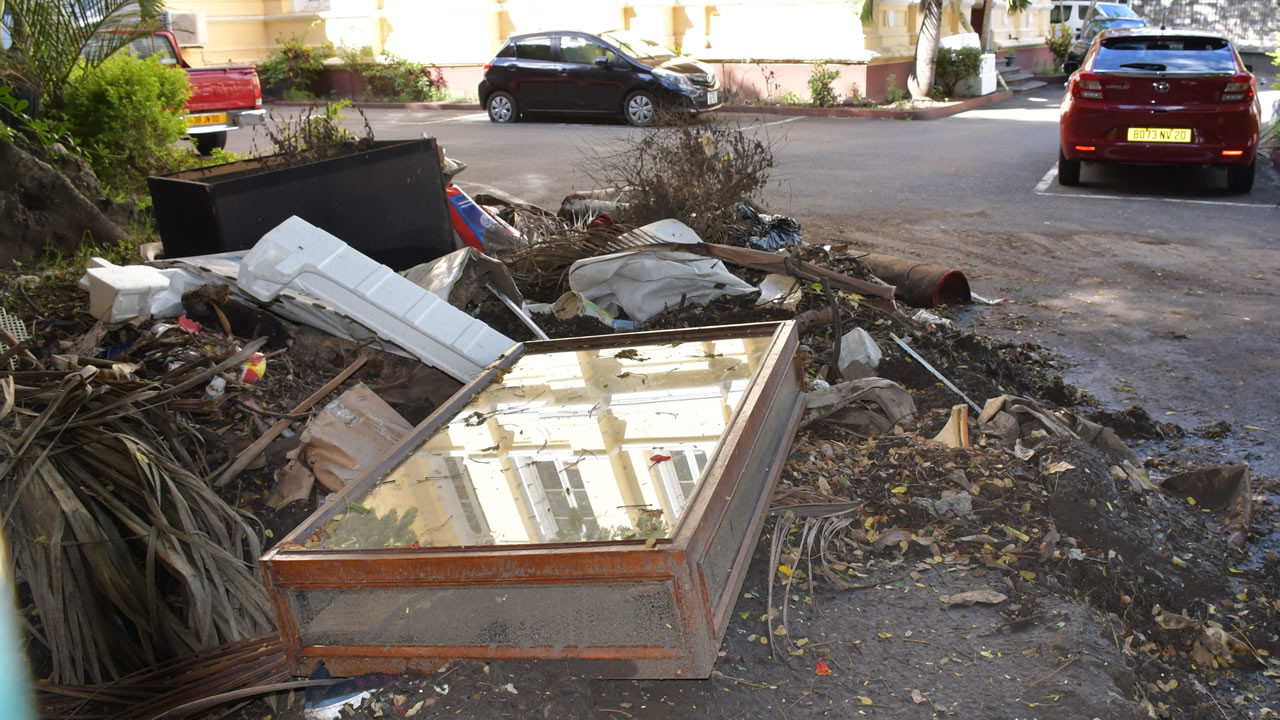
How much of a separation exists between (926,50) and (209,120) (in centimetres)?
1262

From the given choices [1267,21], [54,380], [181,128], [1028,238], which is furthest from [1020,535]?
[1267,21]

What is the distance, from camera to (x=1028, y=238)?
322 inches

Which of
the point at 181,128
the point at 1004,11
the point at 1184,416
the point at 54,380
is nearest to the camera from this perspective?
the point at 54,380

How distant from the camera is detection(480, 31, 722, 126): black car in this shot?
16219 millimetres

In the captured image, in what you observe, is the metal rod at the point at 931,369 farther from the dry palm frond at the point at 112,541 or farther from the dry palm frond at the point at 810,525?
the dry palm frond at the point at 112,541

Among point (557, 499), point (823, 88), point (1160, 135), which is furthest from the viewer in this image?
point (823, 88)

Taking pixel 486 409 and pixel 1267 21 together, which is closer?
pixel 486 409

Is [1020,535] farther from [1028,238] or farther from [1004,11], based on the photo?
[1004,11]

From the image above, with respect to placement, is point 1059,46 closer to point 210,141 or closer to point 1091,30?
point 1091,30

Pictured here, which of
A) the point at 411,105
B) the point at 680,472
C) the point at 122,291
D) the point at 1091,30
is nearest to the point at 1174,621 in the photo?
the point at 680,472

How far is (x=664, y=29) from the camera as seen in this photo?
66.8ft

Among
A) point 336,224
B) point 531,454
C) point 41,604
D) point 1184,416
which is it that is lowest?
point 1184,416

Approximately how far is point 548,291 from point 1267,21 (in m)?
41.2

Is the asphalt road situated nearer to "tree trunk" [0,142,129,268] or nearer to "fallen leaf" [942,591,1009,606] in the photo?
"fallen leaf" [942,591,1009,606]
